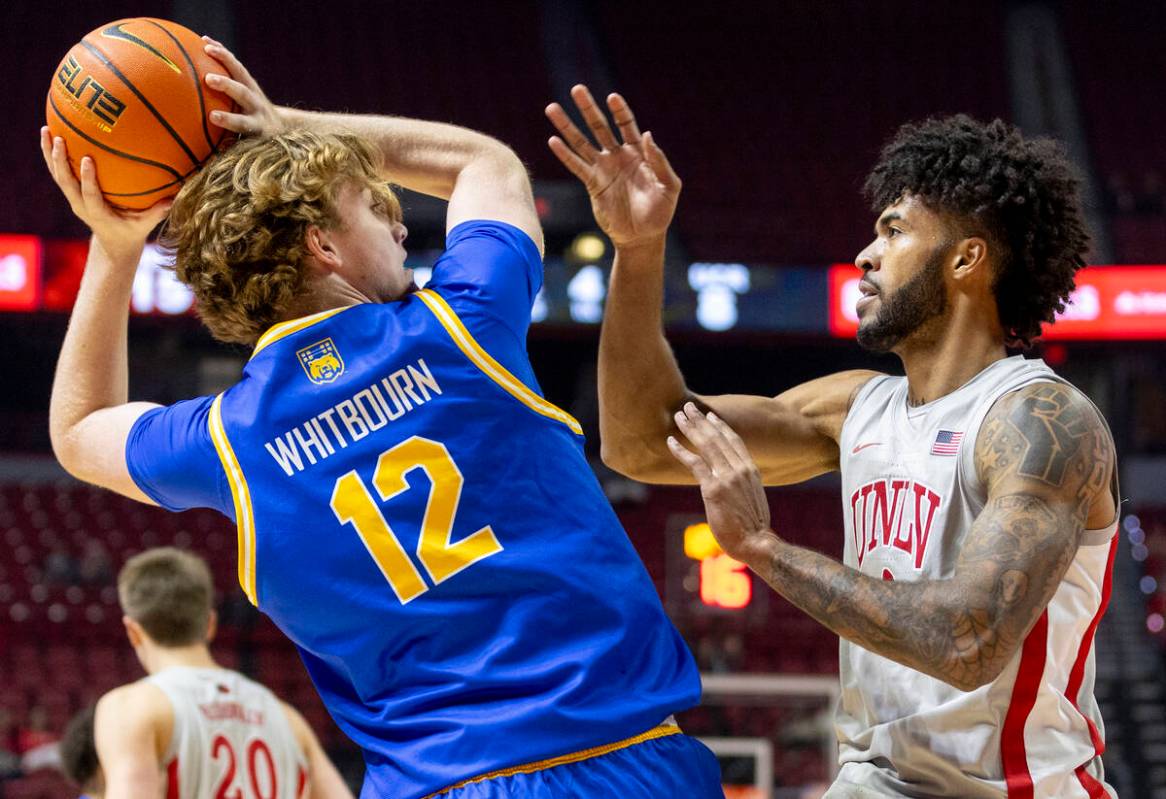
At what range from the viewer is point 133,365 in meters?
14.3

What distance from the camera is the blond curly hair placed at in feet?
7.15

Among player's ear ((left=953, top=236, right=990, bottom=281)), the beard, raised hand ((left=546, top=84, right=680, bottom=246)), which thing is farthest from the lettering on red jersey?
raised hand ((left=546, top=84, right=680, bottom=246))

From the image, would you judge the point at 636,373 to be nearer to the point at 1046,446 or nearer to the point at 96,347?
the point at 1046,446

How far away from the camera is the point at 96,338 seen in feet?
8.25

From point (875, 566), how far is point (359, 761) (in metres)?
8.86

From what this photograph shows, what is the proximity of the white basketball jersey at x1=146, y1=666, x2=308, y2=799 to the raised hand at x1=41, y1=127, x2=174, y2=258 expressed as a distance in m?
1.94

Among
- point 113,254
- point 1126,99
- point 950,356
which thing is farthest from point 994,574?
point 1126,99

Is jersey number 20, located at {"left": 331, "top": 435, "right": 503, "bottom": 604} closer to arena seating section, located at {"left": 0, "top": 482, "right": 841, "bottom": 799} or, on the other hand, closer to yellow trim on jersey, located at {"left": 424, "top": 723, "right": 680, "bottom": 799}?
yellow trim on jersey, located at {"left": 424, "top": 723, "right": 680, "bottom": 799}

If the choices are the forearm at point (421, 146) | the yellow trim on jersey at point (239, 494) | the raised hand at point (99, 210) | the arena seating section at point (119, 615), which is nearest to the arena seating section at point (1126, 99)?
the arena seating section at point (119, 615)

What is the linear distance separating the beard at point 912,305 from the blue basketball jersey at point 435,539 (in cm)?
79

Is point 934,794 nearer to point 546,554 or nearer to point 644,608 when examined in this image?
point 644,608

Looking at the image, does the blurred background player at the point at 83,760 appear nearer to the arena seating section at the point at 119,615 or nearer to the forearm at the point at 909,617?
the forearm at the point at 909,617

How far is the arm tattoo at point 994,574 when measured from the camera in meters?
2.08

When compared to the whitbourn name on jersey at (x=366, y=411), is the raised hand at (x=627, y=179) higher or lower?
higher
